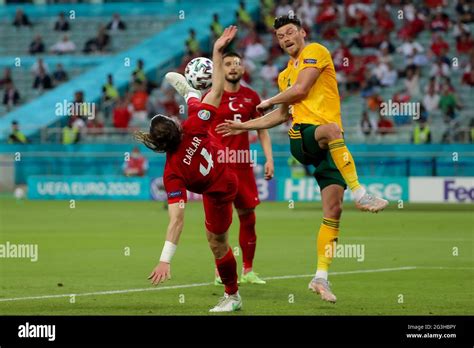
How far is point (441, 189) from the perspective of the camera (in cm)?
3031

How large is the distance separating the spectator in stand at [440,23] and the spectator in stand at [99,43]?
13.4 m

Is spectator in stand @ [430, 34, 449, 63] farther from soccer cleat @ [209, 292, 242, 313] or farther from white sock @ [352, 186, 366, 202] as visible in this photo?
soccer cleat @ [209, 292, 242, 313]

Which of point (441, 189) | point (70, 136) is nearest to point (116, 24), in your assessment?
point (70, 136)

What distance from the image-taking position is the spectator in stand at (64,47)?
45.2 meters

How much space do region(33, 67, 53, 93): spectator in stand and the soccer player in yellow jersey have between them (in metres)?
31.9

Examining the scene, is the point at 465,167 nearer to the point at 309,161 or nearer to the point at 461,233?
the point at 461,233

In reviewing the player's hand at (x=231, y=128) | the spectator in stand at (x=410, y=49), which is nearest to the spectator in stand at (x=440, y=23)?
the spectator in stand at (x=410, y=49)

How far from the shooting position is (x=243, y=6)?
42.1 metres

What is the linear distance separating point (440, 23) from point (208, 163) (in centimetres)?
2788

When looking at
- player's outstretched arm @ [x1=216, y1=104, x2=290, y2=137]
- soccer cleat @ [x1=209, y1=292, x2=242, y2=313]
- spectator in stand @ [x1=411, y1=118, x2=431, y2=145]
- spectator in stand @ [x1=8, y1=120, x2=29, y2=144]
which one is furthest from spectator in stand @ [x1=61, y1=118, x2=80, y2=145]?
soccer cleat @ [x1=209, y1=292, x2=242, y2=313]

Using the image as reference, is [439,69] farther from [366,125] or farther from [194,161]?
[194,161]

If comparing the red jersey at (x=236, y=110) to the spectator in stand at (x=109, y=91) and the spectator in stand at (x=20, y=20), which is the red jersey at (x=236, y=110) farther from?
the spectator in stand at (x=20, y=20)
